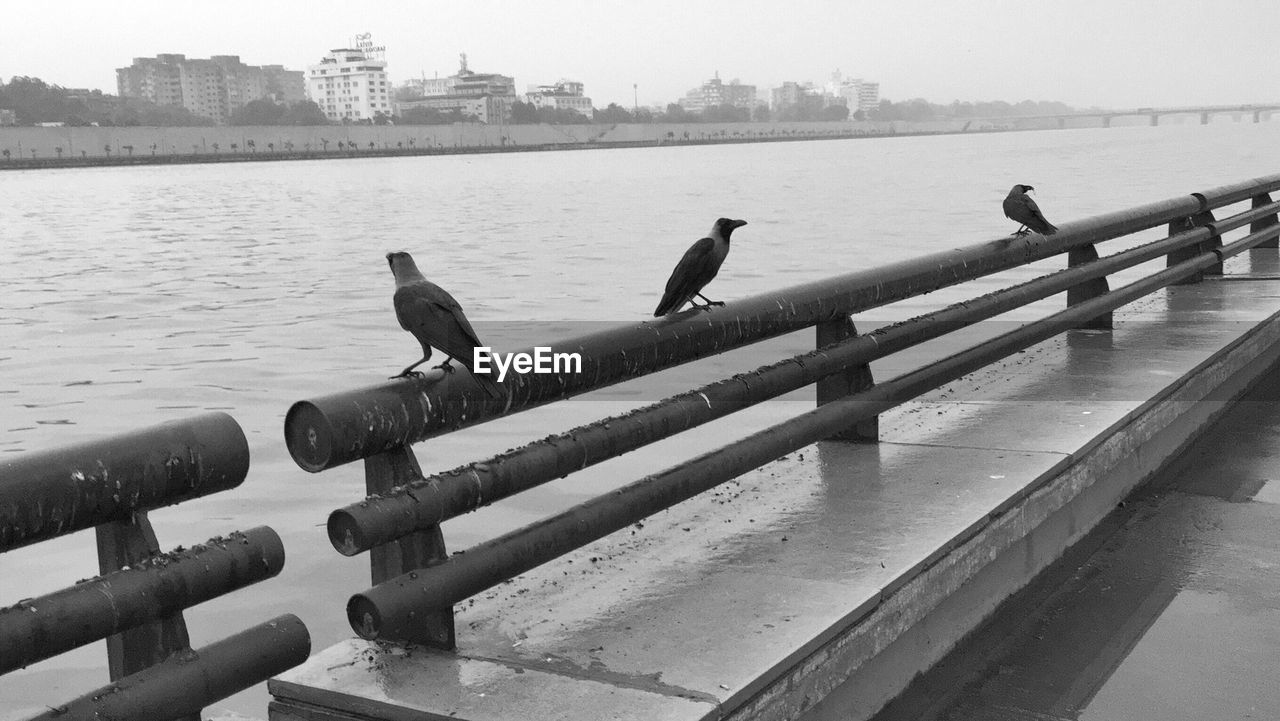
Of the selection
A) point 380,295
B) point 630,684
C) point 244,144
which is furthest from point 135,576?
point 244,144

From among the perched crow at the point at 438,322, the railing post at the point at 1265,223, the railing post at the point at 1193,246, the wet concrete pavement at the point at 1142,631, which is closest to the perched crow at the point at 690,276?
the perched crow at the point at 438,322

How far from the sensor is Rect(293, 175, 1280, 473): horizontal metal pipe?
126 inches

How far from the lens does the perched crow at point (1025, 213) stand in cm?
787

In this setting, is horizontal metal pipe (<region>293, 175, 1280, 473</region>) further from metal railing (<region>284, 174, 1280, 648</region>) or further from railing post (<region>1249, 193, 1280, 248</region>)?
railing post (<region>1249, 193, 1280, 248</region>)

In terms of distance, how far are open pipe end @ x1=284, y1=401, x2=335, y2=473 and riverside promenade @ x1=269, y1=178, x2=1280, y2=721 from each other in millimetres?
383

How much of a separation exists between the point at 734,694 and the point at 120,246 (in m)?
41.6

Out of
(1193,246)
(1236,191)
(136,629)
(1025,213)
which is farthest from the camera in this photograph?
(1236,191)

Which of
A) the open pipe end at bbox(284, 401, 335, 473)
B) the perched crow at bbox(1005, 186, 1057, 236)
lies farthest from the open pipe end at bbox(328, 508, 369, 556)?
the perched crow at bbox(1005, 186, 1057, 236)

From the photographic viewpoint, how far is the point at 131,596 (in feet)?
8.20

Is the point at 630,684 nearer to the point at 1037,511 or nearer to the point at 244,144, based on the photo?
the point at 1037,511

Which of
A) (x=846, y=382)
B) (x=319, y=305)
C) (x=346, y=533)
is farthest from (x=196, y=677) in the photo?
(x=319, y=305)

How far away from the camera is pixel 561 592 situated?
4105 millimetres

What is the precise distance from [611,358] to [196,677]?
1707 mm

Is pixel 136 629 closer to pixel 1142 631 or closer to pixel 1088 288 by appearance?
pixel 1142 631
